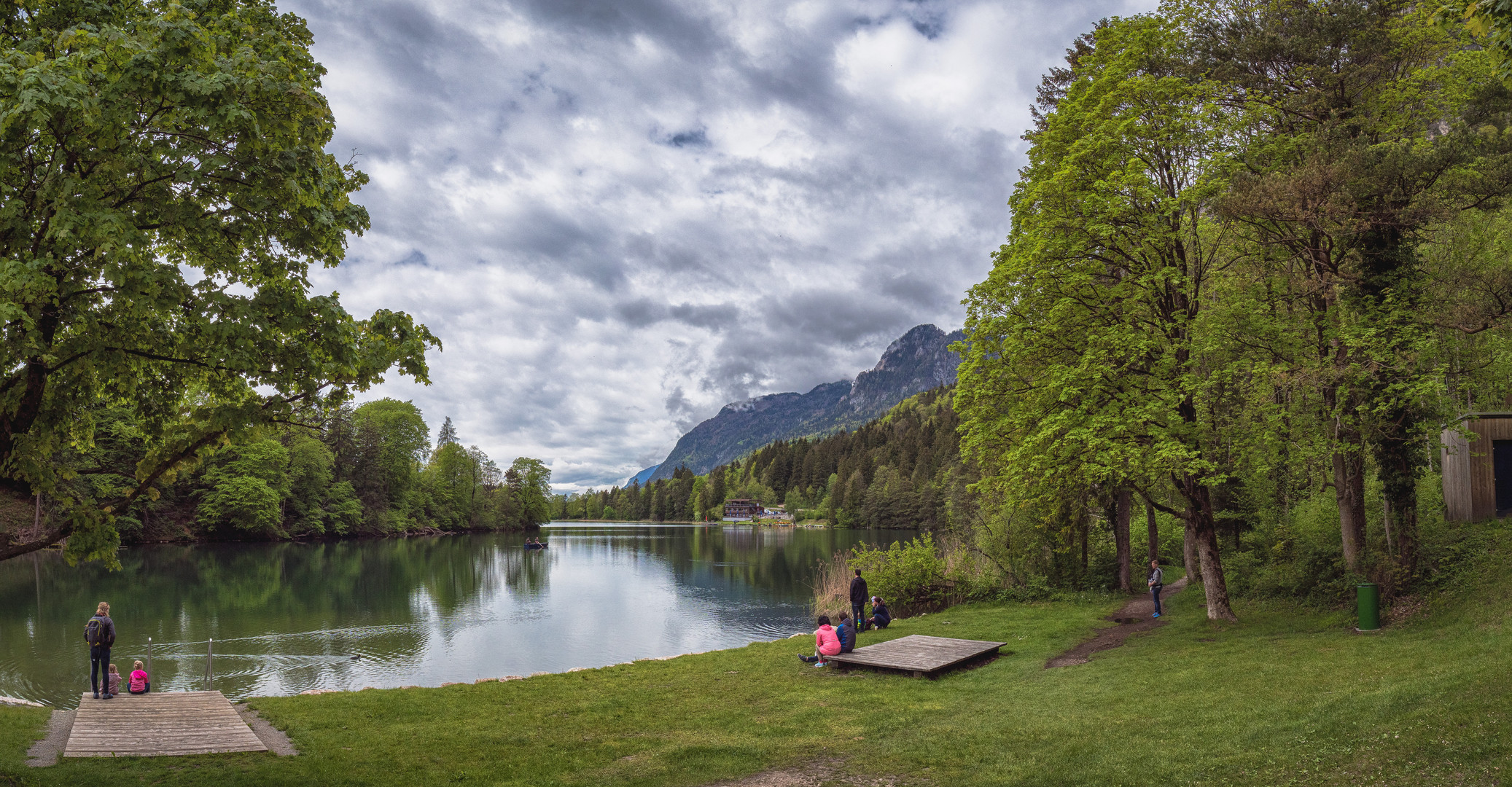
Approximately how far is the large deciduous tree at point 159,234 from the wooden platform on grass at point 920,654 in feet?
37.9

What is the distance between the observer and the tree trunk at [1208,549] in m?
18.5

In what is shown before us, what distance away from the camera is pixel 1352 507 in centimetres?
1819

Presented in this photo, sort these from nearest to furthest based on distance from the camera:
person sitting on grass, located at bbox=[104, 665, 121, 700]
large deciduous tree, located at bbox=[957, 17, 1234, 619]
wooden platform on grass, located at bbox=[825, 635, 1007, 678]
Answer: person sitting on grass, located at bbox=[104, 665, 121, 700]
wooden platform on grass, located at bbox=[825, 635, 1007, 678]
large deciduous tree, located at bbox=[957, 17, 1234, 619]

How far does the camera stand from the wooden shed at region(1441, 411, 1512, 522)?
19.9m

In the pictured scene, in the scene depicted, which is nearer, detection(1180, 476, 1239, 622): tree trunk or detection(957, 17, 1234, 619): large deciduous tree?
detection(957, 17, 1234, 619): large deciduous tree


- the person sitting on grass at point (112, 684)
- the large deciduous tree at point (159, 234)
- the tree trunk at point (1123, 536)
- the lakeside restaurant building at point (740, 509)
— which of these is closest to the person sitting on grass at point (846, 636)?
the large deciduous tree at point (159, 234)

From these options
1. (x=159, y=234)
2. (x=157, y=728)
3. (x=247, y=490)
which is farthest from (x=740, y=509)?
(x=159, y=234)

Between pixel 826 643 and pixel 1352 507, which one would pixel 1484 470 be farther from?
pixel 826 643

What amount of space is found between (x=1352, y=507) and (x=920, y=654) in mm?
10719

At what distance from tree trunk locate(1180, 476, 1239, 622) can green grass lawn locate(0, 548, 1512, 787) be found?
2.28ft

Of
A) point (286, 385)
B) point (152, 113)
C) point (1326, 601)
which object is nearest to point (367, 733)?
point (286, 385)

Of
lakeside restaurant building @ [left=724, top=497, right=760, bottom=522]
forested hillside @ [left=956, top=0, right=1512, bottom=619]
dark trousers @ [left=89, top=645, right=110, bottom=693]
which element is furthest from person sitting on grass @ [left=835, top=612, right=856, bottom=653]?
lakeside restaurant building @ [left=724, top=497, right=760, bottom=522]

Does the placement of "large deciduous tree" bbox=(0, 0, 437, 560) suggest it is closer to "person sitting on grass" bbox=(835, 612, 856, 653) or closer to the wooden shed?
"person sitting on grass" bbox=(835, 612, 856, 653)

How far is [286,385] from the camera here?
8.38 metres
